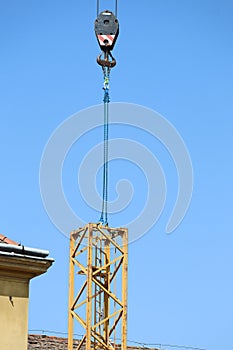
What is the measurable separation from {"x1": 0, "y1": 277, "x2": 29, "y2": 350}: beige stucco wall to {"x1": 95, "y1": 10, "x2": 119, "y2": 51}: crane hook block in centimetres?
2197

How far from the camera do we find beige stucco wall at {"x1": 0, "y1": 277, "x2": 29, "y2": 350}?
1507 centimetres

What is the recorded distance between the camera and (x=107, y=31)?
119ft

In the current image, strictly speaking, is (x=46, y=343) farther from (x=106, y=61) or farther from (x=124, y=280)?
(x=106, y=61)

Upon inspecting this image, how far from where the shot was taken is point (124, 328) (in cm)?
3731

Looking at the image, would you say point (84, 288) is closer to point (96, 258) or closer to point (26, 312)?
point (96, 258)

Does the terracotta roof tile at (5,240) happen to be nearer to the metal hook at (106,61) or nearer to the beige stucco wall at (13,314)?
the beige stucco wall at (13,314)

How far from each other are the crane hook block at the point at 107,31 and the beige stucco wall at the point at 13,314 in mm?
21973

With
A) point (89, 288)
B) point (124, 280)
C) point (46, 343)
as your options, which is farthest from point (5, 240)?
point (124, 280)

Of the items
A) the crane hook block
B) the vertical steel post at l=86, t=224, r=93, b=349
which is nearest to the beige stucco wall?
the vertical steel post at l=86, t=224, r=93, b=349

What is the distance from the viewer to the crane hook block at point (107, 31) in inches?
1430

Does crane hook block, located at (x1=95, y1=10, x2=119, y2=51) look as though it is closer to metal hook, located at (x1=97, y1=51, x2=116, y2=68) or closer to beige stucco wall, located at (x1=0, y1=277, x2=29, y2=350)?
metal hook, located at (x1=97, y1=51, x2=116, y2=68)

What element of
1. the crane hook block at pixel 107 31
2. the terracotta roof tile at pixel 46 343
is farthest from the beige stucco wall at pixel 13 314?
the crane hook block at pixel 107 31

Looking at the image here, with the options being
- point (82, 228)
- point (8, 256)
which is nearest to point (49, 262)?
point (8, 256)

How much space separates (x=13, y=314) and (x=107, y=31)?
22694mm
